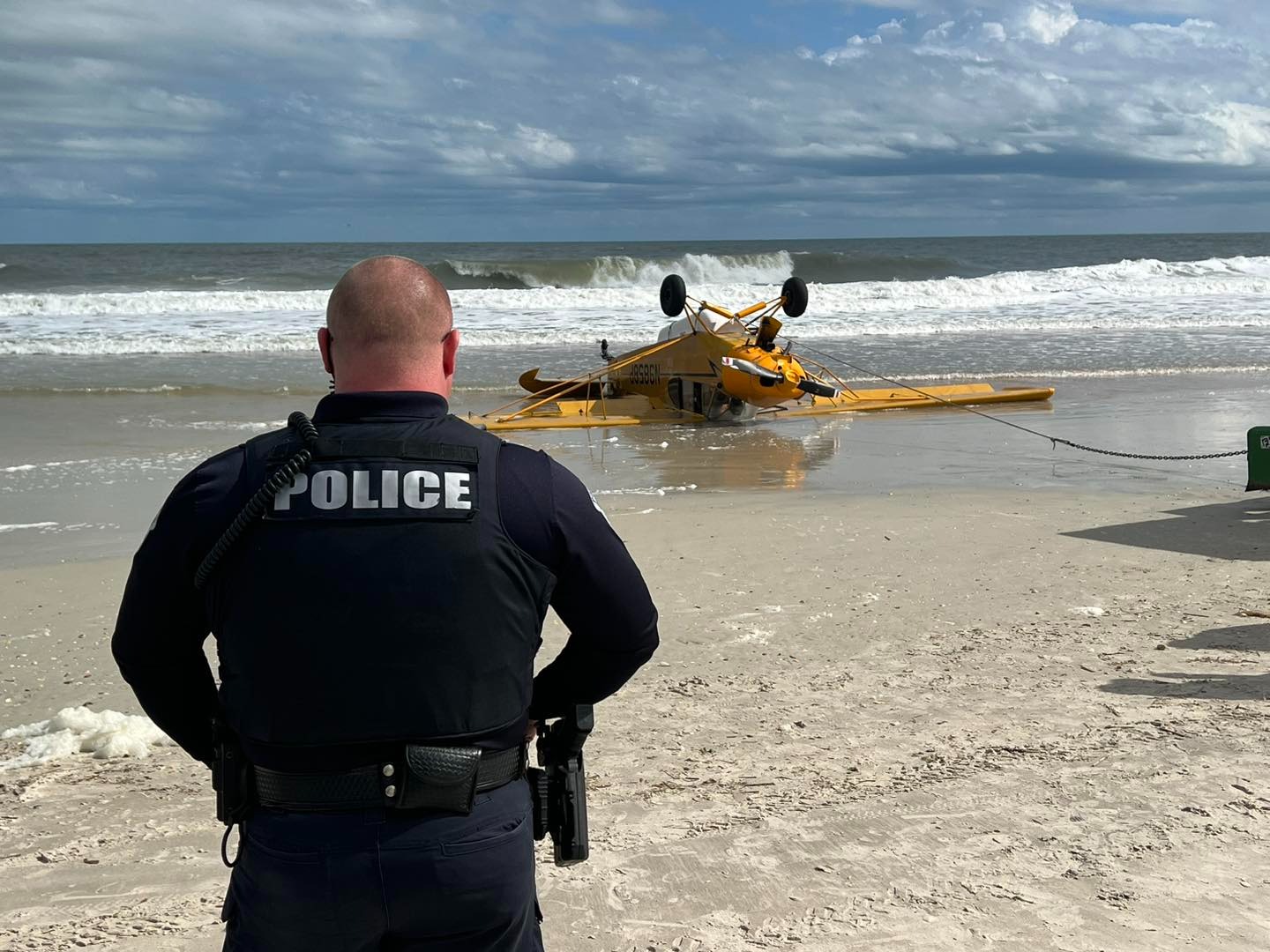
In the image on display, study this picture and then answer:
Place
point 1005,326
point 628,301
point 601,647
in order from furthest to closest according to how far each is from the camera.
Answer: point 628,301, point 1005,326, point 601,647

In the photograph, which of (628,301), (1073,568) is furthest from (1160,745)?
(628,301)

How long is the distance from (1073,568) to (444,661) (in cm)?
604

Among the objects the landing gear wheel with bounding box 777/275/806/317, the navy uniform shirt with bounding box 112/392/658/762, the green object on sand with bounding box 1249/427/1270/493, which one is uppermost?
the landing gear wheel with bounding box 777/275/806/317

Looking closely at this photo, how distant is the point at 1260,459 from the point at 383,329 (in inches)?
313

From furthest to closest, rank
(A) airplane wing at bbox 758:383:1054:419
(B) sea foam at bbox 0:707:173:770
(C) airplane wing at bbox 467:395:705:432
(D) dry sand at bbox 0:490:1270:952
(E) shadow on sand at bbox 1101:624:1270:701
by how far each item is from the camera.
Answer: (A) airplane wing at bbox 758:383:1054:419 → (C) airplane wing at bbox 467:395:705:432 → (E) shadow on sand at bbox 1101:624:1270:701 → (B) sea foam at bbox 0:707:173:770 → (D) dry sand at bbox 0:490:1270:952

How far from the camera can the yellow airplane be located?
1573 centimetres

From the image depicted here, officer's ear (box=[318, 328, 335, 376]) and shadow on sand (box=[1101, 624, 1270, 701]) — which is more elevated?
officer's ear (box=[318, 328, 335, 376])

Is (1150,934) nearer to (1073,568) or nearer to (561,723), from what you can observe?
(561,723)

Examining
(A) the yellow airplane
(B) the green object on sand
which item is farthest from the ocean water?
(B) the green object on sand

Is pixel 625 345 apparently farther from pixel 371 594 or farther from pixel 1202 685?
pixel 371 594

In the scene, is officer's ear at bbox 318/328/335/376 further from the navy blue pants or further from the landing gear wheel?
the landing gear wheel

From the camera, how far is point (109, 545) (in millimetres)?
8484

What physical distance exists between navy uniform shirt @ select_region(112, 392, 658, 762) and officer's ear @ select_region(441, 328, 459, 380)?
62mm

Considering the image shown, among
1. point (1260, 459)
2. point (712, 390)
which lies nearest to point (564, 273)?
point (712, 390)
